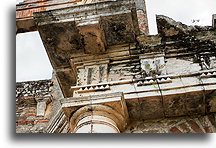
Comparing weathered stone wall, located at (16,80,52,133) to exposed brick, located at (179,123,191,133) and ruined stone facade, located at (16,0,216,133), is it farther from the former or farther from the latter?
exposed brick, located at (179,123,191,133)

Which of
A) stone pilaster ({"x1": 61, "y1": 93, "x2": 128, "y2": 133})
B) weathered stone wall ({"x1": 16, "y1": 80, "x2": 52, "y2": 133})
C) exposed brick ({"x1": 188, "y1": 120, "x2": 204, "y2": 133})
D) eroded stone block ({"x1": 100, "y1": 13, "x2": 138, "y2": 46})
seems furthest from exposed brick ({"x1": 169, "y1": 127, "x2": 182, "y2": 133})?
weathered stone wall ({"x1": 16, "y1": 80, "x2": 52, "y2": 133})

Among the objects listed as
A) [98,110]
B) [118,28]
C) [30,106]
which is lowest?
[98,110]

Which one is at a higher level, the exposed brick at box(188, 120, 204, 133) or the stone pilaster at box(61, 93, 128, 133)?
the stone pilaster at box(61, 93, 128, 133)

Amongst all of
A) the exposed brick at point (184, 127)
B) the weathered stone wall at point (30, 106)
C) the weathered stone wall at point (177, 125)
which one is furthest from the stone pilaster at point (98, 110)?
Result: the weathered stone wall at point (30, 106)

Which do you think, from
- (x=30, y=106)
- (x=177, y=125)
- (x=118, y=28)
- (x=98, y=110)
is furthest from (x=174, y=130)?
(x=30, y=106)

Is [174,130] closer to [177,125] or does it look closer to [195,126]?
[177,125]

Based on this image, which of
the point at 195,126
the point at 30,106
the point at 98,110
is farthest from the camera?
the point at 30,106

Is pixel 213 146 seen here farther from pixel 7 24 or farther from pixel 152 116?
pixel 7 24

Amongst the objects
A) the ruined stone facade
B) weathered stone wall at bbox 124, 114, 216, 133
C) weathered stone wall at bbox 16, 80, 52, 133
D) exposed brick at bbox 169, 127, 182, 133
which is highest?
weathered stone wall at bbox 16, 80, 52, 133

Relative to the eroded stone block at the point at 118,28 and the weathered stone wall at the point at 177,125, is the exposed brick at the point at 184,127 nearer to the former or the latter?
the weathered stone wall at the point at 177,125

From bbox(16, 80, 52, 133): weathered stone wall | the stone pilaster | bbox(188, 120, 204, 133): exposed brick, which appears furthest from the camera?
bbox(16, 80, 52, 133): weathered stone wall

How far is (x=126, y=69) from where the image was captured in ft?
15.2

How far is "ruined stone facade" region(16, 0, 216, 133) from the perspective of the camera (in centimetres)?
401

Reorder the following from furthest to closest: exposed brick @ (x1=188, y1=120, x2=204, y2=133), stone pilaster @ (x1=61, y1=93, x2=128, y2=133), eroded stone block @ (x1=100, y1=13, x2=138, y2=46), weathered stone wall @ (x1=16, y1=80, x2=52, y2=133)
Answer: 1. weathered stone wall @ (x1=16, y1=80, x2=52, y2=133)
2. eroded stone block @ (x1=100, y1=13, x2=138, y2=46)
3. exposed brick @ (x1=188, y1=120, x2=204, y2=133)
4. stone pilaster @ (x1=61, y1=93, x2=128, y2=133)
